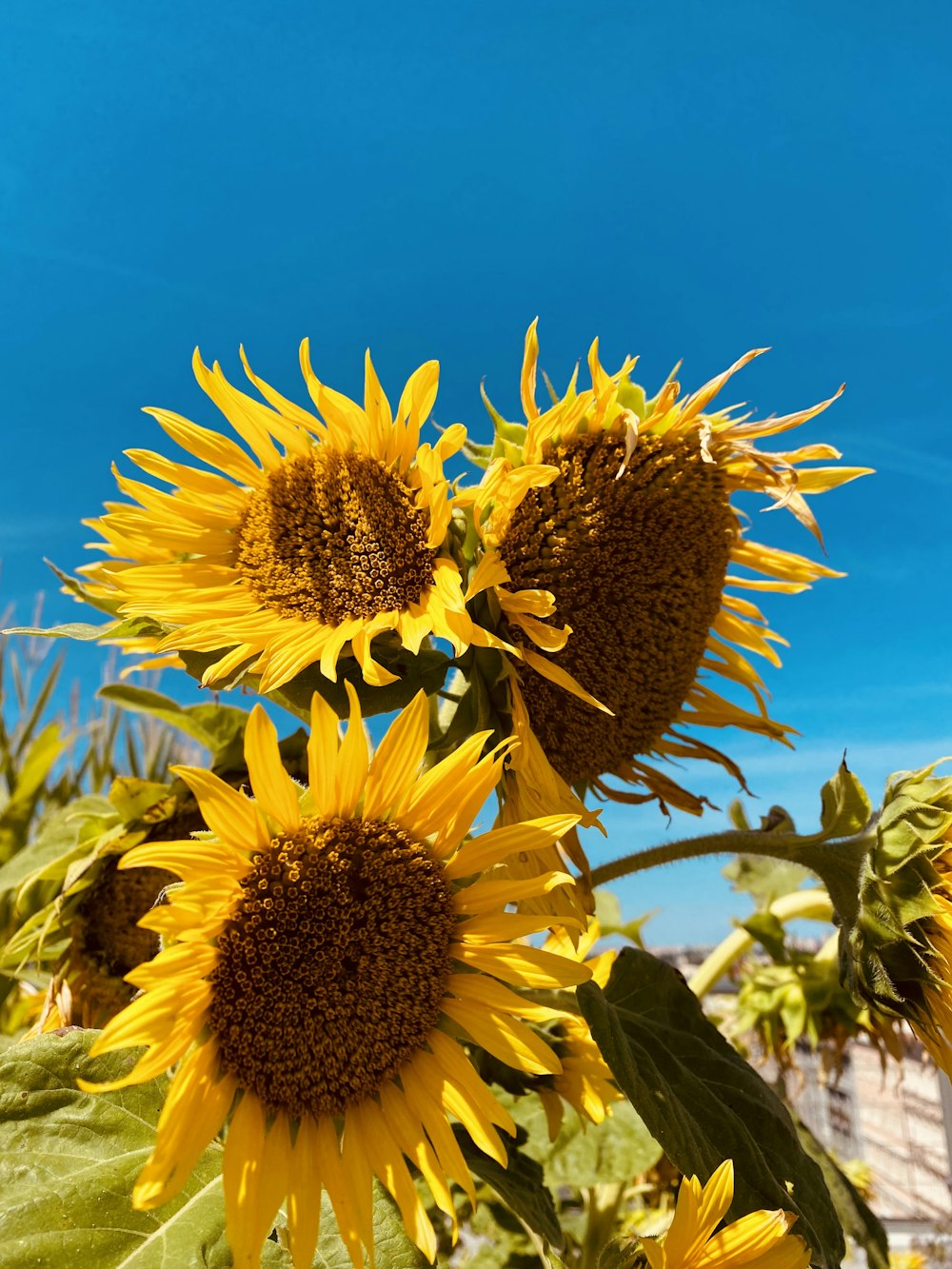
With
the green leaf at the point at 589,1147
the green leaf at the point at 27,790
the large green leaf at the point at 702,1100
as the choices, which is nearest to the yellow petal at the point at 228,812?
the large green leaf at the point at 702,1100

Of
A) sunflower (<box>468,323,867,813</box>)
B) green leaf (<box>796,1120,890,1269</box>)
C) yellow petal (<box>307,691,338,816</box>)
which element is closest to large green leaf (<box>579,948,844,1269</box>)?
sunflower (<box>468,323,867,813</box>)

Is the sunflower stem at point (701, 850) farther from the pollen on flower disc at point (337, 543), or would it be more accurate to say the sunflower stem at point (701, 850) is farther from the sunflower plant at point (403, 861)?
the pollen on flower disc at point (337, 543)

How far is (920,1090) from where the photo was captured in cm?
383

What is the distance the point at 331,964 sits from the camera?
0.78m

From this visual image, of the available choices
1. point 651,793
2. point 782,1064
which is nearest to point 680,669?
point 651,793

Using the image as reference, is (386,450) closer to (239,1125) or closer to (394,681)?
(394,681)

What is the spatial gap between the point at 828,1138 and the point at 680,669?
3.37 metres

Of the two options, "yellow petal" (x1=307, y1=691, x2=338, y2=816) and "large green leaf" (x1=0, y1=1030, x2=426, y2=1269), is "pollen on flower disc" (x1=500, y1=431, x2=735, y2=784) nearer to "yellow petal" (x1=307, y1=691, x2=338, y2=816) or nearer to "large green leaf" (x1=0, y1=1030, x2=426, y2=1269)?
"yellow petal" (x1=307, y1=691, x2=338, y2=816)

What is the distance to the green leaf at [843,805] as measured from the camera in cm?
115

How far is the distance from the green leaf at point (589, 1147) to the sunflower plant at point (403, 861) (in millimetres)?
193

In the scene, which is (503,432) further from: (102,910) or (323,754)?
(102,910)

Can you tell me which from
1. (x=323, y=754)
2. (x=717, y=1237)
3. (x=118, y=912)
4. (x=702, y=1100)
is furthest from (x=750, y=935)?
(x=323, y=754)

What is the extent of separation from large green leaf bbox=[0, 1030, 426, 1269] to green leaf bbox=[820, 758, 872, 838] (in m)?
0.63

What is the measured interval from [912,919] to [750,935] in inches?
23.1
